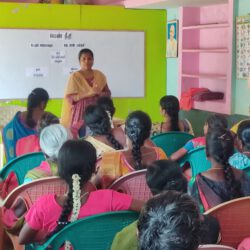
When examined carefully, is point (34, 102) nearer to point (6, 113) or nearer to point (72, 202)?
point (6, 113)

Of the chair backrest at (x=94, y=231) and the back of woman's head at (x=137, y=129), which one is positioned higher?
the back of woman's head at (x=137, y=129)

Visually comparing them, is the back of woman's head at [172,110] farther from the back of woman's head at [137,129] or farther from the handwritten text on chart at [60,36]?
the handwritten text on chart at [60,36]

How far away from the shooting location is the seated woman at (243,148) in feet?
8.27

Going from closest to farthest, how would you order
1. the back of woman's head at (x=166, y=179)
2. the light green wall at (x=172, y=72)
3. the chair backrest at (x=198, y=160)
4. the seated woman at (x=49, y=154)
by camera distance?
the back of woman's head at (x=166, y=179)
the seated woman at (x=49, y=154)
the chair backrest at (x=198, y=160)
the light green wall at (x=172, y=72)

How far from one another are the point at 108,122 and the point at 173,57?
3.19 meters

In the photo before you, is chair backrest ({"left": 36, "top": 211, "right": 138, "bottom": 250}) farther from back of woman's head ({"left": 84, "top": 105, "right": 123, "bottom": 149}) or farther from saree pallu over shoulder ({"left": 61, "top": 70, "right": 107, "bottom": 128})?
saree pallu over shoulder ({"left": 61, "top": 70, "right": 107, "bottom": 128})

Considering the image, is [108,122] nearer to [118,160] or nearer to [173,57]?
[118,160]

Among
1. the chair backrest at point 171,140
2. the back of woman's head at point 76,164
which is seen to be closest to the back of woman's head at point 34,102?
the chair backrest at point 171,140

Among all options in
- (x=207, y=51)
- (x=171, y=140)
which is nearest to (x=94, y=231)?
(x=171, y=140)

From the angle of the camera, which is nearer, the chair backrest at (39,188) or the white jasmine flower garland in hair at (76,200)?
the white jasmine flower garland in hair at (76,200)

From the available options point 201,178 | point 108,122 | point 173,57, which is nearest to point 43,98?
point 108,122

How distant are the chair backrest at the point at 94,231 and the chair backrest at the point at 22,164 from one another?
1162 mm

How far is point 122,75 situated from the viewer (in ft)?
20.5

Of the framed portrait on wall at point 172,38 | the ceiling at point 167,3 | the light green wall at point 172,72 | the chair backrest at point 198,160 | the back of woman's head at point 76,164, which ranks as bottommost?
the chair backrest at point 198,160
